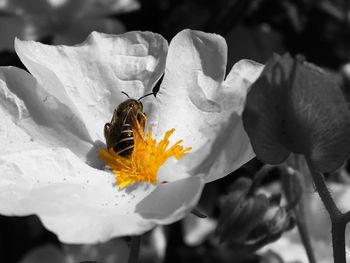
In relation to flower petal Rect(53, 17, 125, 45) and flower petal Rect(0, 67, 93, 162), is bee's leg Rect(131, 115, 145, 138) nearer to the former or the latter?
flower petal Rect(0, 67, 93, 162)

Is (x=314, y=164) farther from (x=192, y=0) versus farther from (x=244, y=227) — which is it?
(x=192, y=0)

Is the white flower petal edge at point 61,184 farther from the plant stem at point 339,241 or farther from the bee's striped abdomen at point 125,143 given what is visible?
the plant stem at point 339,241

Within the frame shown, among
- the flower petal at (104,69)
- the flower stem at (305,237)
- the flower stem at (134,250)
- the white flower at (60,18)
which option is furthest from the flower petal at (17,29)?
the flower stem at (134,250)

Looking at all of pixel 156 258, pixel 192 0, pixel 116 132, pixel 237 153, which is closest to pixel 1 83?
pixel 116 132

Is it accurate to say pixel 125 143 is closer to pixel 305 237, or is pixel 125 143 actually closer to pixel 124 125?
pixel 124 125

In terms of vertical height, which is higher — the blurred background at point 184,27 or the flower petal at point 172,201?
the flower petal at point 172,201

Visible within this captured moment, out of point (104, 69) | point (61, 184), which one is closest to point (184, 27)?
point (104, 69)
